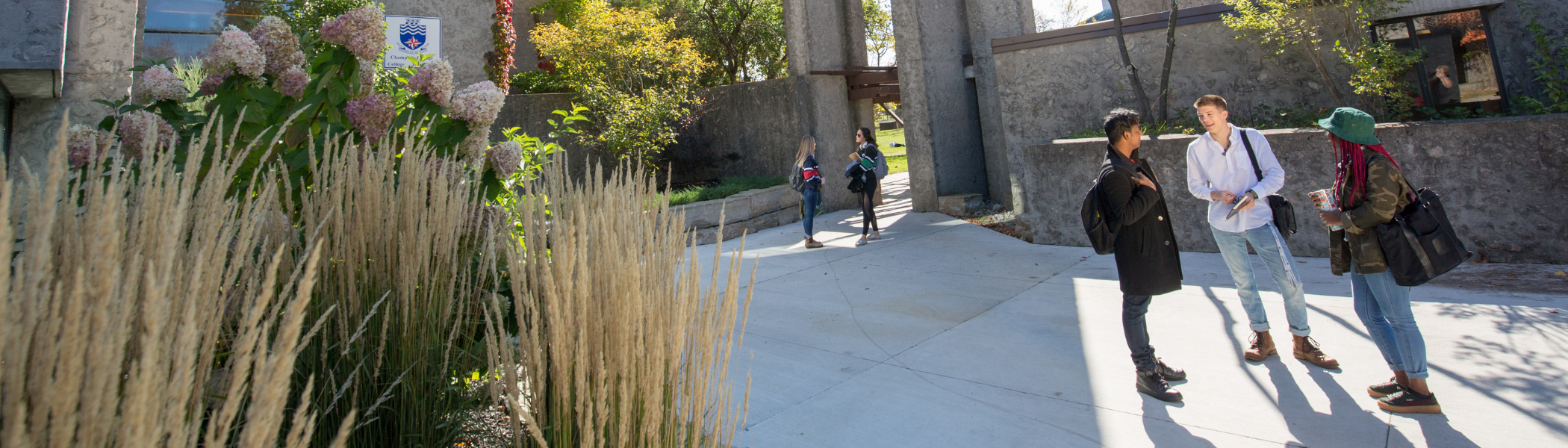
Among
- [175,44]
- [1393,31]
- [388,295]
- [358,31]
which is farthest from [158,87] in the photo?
[175,44]

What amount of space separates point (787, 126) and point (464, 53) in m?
5.25

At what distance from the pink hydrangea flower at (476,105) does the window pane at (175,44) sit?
485 inches

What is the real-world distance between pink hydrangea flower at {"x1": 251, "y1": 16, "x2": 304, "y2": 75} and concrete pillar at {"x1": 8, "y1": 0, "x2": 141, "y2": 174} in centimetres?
189

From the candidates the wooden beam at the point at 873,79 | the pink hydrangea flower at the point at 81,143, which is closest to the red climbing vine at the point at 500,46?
the wooden beam at the point at 873,79

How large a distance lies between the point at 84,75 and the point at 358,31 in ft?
8.61

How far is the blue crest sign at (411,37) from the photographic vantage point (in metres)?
11.0

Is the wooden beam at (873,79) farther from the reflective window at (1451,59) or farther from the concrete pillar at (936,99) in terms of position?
the reflective window at (1451,59)

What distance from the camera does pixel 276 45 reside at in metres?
2.62

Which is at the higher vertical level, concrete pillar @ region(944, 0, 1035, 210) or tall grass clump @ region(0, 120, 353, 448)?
concrete pillar @ region(944, 0, 1035, 210)

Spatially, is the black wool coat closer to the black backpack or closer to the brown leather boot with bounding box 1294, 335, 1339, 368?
the black backpack

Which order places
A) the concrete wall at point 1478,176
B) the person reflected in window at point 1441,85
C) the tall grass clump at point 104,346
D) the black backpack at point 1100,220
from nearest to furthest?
the tall grass clump at point 104,346 → the black backpack at point 1100,220 → the concrete wall at point 1478,176 → the person reflected in window at point 1441,85

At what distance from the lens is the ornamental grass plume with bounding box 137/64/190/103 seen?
2.51m

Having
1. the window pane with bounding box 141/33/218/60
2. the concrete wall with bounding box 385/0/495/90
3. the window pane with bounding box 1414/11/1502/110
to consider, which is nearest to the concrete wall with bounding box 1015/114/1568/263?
the window pane with bounding box 1414/11/1502/110

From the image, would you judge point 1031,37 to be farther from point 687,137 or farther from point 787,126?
point 687,137
